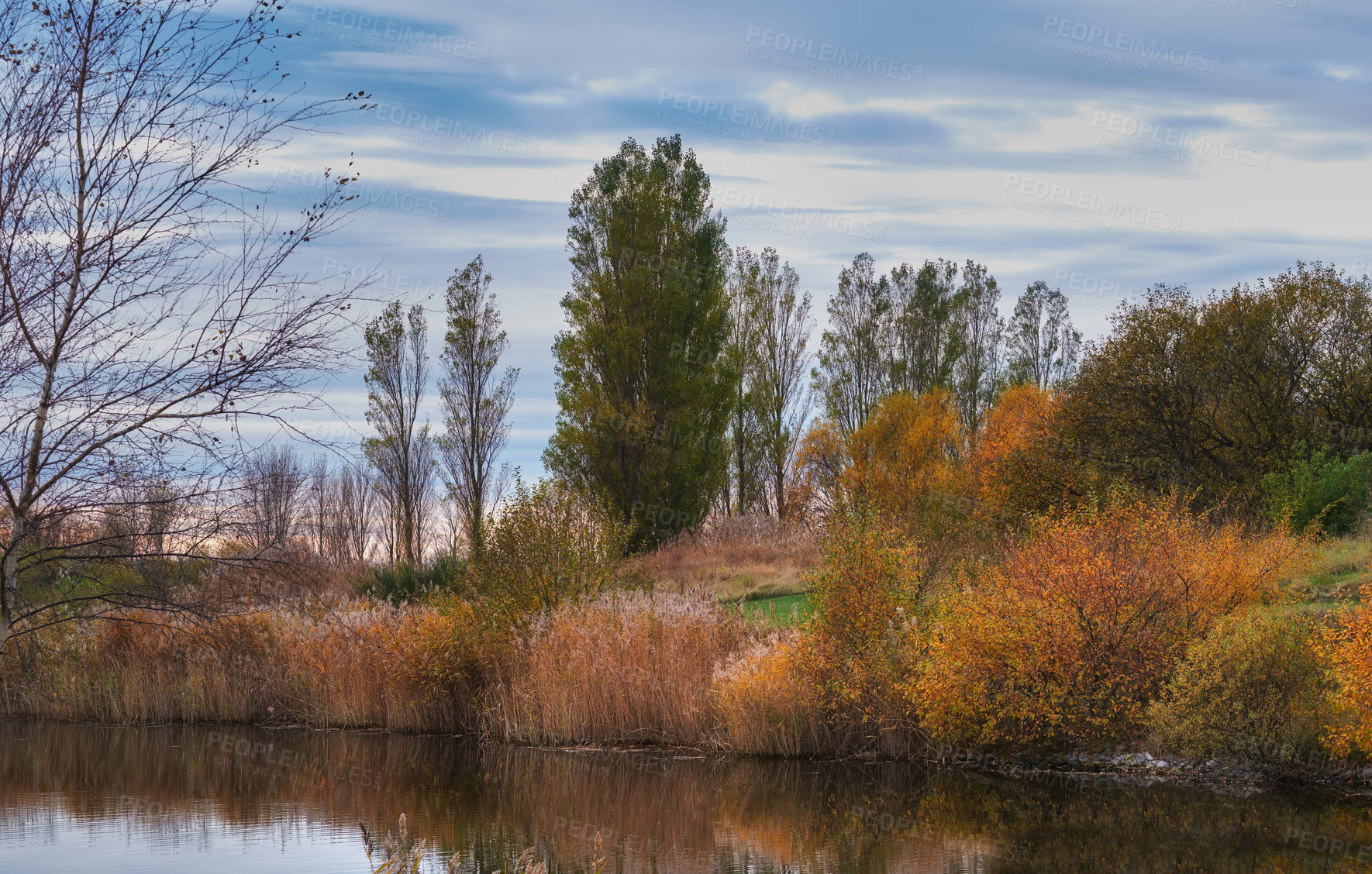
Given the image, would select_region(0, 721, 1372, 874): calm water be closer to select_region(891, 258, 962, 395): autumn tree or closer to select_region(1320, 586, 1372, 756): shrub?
select_region(1320, 586, 1372, 756): shrub

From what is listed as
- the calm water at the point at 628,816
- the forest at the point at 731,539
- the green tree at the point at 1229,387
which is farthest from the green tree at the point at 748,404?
the calm water at the point at 628,816

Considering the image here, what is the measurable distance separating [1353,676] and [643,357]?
24.8 metres

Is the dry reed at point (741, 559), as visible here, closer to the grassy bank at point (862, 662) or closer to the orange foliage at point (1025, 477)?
the orange foliage at point (1025, 477)

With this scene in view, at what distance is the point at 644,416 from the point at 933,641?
20169 mm

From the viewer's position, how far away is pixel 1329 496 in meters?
25.5

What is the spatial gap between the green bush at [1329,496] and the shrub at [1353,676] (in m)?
13.6

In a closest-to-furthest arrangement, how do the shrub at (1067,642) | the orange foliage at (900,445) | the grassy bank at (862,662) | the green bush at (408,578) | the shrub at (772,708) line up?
1. the grassy bank at (862,662)
2. the shrub at (1067,642)
3. the shrub at (772,708)
4. the green bush at (408,578)
5. the orange foliage at (900,445)

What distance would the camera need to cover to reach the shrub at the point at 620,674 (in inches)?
639

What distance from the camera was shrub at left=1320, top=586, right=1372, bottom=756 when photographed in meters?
11.9

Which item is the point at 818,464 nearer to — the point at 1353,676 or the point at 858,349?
the point at 858,349

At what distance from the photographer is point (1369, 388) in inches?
1161

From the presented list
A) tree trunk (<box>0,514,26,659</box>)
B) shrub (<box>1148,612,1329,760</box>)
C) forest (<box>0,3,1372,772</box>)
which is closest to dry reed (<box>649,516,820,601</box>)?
forest (<box>0,3,1372,772</box>)

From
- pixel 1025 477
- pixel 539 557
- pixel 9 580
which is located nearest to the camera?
pixel 9 580

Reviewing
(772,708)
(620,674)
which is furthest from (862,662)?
(620,674)
